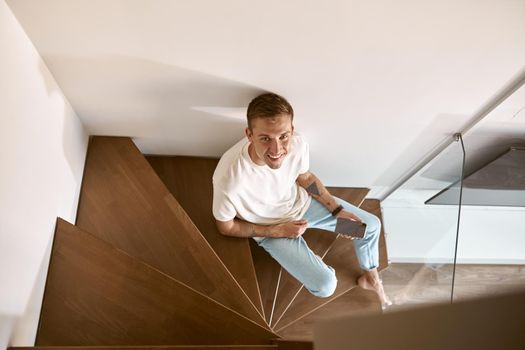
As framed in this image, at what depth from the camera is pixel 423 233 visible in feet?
9.63

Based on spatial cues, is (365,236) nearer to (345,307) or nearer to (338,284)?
(338,284)

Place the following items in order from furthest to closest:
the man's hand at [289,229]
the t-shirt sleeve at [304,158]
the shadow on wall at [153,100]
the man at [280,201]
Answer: the man's hand at [289,229] < the t-shirt sleeve at [304,158] < the man at [280,201] < the shadow on wall at [153,100]

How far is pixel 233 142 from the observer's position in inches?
102

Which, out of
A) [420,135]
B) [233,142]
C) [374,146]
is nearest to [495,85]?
[420,135]

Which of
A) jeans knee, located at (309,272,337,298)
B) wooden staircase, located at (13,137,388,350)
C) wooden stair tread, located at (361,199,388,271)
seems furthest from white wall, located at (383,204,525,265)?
jeans knee, located at (309,272,337,298)

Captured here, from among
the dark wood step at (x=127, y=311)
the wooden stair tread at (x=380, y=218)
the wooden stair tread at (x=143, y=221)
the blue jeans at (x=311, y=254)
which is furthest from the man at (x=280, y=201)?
the dark wood step at (x=127, y=311)

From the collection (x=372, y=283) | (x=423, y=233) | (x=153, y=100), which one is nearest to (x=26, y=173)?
(x=153, y=100)

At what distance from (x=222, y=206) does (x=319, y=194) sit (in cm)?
67

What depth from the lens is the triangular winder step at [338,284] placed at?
272 cm

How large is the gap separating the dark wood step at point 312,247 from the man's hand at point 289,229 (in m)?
0.51

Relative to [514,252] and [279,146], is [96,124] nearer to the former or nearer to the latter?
[279,146]

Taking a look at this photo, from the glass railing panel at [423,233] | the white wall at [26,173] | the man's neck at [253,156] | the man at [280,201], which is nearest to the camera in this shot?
the white wall at [26,173]

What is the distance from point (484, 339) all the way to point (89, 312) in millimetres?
1774

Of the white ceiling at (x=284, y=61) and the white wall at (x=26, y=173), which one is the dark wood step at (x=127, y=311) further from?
the white ceiling at (x=284, y=61)
